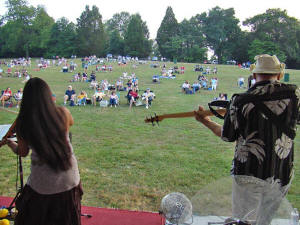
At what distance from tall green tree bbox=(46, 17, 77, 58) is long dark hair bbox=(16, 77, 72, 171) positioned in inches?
2621

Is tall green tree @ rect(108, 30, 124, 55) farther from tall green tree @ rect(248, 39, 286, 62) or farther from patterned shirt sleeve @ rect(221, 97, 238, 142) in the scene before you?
patterned shirt sleeve @ rect(221, 97, 238, 142)

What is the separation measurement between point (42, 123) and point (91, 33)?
69441 mm

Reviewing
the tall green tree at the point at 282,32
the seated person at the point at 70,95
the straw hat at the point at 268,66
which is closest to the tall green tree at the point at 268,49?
the tall green tree at the point at 282,32

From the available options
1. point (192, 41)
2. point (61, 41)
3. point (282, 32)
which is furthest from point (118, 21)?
point (282, 32)

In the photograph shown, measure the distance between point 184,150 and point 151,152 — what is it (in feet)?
2.77

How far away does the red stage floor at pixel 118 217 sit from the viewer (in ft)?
12.0

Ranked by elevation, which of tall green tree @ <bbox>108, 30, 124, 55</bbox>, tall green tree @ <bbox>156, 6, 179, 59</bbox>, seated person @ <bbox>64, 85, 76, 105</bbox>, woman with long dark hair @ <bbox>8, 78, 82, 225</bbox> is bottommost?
seated person @ <bbox>64, 85, 76, 105</bbox>

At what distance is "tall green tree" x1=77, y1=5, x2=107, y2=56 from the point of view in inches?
2591

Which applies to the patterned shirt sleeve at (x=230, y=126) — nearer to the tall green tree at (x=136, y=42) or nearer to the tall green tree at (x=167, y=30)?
the tall green tree at (x=136, y=42)

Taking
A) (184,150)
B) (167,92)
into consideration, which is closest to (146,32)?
(167,92)

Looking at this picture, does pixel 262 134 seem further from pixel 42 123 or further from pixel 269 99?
pixel 42 123

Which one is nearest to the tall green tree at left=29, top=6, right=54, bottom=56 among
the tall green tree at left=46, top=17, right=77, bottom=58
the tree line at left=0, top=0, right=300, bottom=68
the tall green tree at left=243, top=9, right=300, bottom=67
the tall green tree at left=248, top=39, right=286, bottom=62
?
the tree line at left=0, top=0, right=300, bottom=68

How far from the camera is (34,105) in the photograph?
190 cm

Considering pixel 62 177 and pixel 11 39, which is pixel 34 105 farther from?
pixel 11 39
